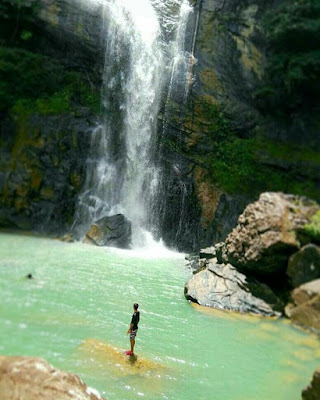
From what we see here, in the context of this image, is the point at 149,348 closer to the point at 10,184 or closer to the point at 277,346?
the point at 277,346

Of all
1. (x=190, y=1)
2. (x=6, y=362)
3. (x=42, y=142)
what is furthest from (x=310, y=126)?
(x=6, y=362)

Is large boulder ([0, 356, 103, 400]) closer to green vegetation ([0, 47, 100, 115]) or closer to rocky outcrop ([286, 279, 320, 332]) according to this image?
rocky outcrop ([286, 279, 320, 332])

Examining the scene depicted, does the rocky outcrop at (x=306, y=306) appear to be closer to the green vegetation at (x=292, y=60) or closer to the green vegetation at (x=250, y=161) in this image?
the green vegetation at (x=250, y=161)

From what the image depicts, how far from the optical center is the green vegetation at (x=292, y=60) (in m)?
22.7

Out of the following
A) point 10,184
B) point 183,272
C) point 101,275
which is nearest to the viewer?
point 101,275

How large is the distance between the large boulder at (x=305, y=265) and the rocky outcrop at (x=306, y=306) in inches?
18.5

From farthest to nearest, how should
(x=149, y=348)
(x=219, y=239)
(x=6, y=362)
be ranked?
(x=219, y=239), (x=149, y=348), (x=6, y=362)

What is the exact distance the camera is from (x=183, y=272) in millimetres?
16188

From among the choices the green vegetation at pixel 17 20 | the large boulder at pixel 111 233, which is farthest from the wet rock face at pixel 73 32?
→ the large boulder at pixel 111 233

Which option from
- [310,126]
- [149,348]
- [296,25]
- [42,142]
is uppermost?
[296,25]

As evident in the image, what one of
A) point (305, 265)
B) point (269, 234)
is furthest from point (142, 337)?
point (305, 265)

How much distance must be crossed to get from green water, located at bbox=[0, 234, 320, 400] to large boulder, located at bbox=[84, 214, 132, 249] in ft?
12.6

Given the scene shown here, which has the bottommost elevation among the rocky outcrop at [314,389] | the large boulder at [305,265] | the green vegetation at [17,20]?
the rocky outcrop at [314,389]

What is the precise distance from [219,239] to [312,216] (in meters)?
8.86
